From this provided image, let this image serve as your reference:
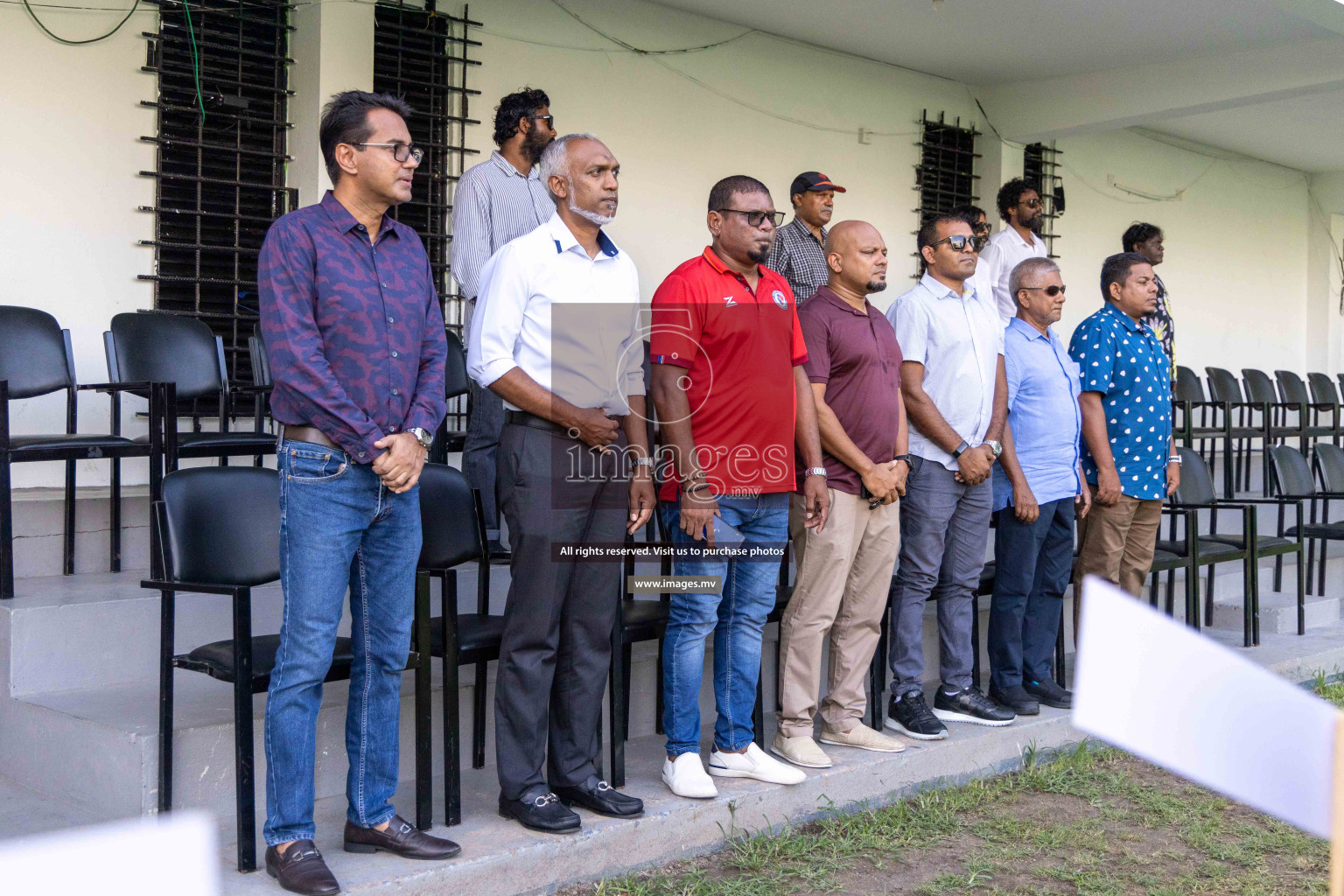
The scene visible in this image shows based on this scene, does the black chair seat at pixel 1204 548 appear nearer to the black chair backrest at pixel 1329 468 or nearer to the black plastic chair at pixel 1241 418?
the black chair backrest at pixel 1329 468

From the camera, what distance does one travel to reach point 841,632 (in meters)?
3.90

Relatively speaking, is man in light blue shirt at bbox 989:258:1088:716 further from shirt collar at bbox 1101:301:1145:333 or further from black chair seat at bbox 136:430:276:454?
black chair seat at bbox 136:430:276:454

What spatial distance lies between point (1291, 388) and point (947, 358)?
250 inches

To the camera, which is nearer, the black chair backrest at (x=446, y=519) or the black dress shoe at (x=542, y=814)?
the black dress shoe at (x=542, y=814)

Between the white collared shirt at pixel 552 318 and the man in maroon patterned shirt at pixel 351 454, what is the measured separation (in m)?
0.19

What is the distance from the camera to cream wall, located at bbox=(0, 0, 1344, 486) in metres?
4.70

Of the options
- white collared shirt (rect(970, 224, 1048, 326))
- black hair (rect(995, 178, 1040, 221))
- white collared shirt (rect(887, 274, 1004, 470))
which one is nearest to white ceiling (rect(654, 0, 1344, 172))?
black hair (rect(995, 178, 1040, 221))

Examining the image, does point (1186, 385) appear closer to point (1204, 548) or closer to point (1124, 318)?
point (1204, 548)

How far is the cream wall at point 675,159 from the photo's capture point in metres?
4.70

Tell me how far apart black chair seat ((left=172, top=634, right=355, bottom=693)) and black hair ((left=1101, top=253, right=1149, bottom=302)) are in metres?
3.32

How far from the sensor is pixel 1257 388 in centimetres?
894

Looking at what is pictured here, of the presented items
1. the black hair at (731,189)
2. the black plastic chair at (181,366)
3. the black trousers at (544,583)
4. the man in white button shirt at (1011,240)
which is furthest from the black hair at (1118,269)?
the black plastic chair at (181,366)

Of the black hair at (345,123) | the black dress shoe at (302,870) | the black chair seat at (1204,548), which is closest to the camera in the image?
the black dress shoe at (302,870)

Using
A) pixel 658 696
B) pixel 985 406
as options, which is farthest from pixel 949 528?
pixel 658 696
